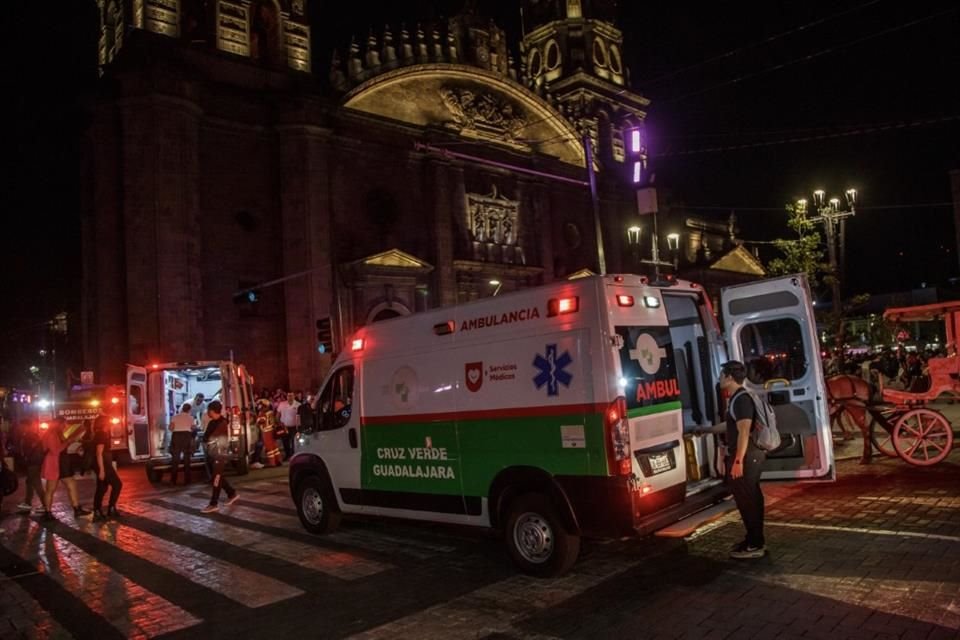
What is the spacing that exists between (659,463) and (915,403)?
7227 millimetres

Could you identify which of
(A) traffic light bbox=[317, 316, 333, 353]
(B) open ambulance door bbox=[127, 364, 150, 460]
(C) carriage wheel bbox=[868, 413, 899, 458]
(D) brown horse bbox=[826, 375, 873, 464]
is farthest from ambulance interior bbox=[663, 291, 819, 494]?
(B) open ambulance door bbox=[127, 364, 150, 460]

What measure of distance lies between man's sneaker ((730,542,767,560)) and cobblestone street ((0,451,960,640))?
0.31 feet

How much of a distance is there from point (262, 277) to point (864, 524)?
79.1ft

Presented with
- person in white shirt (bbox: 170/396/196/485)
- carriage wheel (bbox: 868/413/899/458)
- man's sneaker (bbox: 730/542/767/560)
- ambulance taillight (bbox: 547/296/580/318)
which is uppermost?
ambulance taillight (bbox: 547/296/580/318)

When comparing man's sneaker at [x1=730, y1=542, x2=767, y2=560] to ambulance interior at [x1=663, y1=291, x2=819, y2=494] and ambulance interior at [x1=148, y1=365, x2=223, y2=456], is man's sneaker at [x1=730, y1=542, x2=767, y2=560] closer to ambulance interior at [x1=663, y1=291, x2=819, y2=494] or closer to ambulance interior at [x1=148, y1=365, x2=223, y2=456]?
ambulance interior at [x1=663, y1=291, x2=819, y2=494]

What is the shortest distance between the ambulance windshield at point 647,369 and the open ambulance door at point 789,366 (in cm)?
146

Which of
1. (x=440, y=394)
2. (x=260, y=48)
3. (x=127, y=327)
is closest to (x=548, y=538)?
(x=440, y=394)

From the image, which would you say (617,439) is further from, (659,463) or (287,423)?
(287,423)

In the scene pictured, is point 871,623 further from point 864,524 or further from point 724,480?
point 864,524

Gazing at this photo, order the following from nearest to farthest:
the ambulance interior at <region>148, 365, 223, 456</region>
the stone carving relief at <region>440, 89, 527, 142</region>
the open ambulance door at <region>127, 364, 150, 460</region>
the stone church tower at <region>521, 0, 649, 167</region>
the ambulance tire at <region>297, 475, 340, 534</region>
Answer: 1. the ambulance tire at <region>297, 475, 340, 534</region>
2. the open ambulance door at <region>127, 364, 150, 460</region>
3. the ambulance interior at <region>148, 365, 223, 456</region>
4. the stone carving relief at <region>440, 89, 527, 142</region>
5. the stone church tower at <region>521, 0, 649, 167</region>

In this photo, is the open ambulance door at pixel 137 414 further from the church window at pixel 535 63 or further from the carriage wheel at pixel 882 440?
the church window at pixel 535 63

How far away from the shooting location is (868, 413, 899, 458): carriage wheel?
11539mm

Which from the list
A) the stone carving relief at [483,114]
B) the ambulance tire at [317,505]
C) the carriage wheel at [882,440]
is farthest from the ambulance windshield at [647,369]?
the stone carving relief at [483,114]

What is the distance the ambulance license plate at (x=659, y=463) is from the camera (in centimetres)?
638
